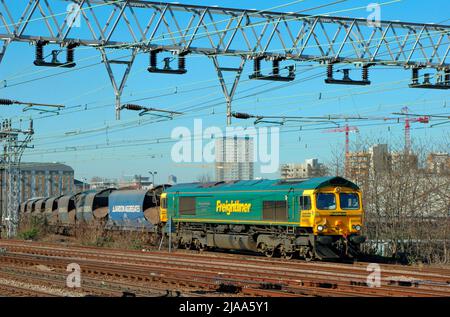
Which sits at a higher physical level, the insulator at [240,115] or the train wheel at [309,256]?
the insulator at [240,115]

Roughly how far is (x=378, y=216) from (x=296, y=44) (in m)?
12.1

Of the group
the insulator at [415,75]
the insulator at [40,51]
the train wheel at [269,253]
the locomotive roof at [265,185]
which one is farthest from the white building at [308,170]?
the insulator at [40,51]

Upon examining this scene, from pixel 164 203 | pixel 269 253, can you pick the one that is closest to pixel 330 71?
pixel 269 253

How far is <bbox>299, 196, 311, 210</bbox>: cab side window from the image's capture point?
2817 cm

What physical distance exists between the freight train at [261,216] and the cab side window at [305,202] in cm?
2

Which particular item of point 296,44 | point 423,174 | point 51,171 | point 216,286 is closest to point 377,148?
point 423,174

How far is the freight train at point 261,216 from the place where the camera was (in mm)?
28109

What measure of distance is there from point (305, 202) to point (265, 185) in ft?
10.7

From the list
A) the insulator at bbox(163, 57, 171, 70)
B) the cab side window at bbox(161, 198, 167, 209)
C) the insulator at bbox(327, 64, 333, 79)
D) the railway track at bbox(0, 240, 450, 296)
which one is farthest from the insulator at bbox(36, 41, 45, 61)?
the cab side window at bbox(161, 198, 167, 209)

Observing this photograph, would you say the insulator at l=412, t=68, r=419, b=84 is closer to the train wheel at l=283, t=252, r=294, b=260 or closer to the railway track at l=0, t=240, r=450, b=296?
the railway track at l=0, t=240, r=450, b=296

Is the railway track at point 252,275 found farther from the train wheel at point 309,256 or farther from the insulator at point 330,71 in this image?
the insulator at point 330,71
